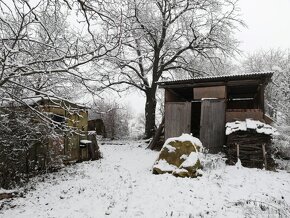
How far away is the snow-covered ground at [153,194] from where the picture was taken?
253 inches

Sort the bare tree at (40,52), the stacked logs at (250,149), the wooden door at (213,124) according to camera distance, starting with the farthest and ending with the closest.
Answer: the wooden door at (213,124), the stacked logs at (250,149), the bare tree at (40,52)

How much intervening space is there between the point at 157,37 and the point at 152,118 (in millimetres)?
6636

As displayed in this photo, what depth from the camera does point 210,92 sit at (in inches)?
574

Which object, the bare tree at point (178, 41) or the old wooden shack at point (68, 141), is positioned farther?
the bare tree at point (178, 41)

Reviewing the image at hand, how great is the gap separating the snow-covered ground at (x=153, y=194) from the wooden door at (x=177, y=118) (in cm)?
448

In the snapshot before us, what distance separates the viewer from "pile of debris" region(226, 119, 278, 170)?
11.6 m

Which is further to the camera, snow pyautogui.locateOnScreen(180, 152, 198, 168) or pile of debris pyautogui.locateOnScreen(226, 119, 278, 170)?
pile of debris pyautogui.locateOnScreen(226, 119, 278, 170)

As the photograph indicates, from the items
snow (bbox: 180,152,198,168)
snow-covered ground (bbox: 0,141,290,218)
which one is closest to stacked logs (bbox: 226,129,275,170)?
snow-covered ground (bbox: 0,141,290,218)

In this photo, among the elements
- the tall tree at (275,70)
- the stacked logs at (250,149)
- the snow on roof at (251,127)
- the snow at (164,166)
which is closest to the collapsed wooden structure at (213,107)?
the stacked logs at (250,149)

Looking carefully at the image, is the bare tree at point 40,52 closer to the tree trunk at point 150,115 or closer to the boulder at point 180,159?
the boulder at point 180,159

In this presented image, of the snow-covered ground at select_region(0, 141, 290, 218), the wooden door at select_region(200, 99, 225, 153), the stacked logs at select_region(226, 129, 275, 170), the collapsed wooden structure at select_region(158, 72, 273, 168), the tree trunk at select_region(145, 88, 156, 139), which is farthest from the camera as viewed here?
the tree trunk at select_region(145, 88, 156, 139)

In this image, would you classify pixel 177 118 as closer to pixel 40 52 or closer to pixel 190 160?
pixel 190 160

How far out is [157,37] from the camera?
2145 cm

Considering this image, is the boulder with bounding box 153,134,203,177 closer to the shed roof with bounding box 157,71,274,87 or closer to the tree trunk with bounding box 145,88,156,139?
the shed roof with bounding box 157,71,274,87
